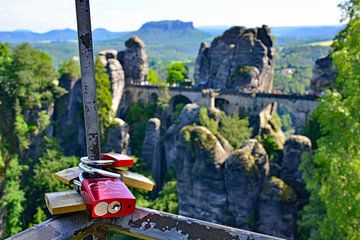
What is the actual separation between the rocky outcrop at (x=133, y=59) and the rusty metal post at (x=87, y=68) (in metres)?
28.1

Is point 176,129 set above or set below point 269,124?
above

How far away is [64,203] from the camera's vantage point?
1203mm

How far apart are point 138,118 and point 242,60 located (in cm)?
828

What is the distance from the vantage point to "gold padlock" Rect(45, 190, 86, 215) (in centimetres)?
119

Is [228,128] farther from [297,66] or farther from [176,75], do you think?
[297,66]

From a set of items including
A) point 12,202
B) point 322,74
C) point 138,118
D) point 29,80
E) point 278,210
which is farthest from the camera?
point 138,118

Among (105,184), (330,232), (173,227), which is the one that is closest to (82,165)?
(105,184)

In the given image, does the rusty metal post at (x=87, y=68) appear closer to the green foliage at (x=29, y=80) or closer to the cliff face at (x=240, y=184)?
the cliff face at (x=240, y=184)

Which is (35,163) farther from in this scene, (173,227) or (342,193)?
(173,227)

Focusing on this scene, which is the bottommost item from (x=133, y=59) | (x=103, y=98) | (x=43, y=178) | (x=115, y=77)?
(x=43, y=178)

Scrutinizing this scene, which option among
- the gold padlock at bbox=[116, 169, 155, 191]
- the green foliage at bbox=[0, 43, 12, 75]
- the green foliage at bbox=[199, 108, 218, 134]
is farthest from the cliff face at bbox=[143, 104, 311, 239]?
the green foliage at bbox=[0, 43, 12, 75]

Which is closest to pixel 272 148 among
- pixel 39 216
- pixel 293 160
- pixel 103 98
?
pixel 293 160

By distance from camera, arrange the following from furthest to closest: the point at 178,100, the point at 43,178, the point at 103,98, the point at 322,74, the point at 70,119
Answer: the point at 178,100
the point at 70,119
the point at 103,98
the point at 322,74
the point at 43,178

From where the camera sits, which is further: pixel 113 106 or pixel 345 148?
pixel 113 106
